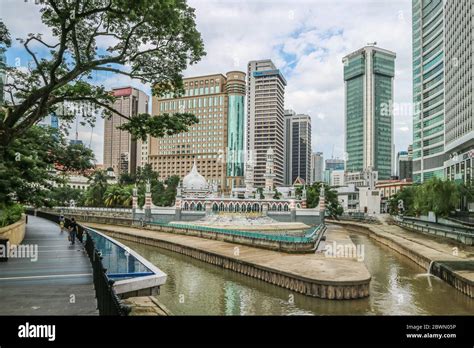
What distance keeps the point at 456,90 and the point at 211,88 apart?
3204 inches

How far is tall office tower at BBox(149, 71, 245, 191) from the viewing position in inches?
5497

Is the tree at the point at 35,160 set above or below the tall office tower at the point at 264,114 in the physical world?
below

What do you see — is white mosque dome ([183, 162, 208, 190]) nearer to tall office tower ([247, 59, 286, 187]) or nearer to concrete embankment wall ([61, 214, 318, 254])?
concrete embankment wall ([61, 214, 318, 254])

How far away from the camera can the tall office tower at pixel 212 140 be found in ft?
458

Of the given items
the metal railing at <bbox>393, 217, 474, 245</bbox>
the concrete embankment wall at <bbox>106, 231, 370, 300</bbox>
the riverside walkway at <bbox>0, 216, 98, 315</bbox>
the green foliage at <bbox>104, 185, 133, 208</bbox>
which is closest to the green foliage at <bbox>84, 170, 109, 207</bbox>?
the green foliage at <bbox>104, 185, 133, 208</bbox>

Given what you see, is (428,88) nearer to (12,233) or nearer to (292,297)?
(292,297)

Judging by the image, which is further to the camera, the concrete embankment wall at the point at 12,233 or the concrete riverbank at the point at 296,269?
the concrete embankment wall at the point at 12,233

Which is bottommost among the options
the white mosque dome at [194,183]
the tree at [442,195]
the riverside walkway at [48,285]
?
the riverside walkway at [48,285]

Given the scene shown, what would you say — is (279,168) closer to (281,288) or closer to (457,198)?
(457,198)

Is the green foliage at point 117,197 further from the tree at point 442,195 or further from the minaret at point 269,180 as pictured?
the tree at point 442,195

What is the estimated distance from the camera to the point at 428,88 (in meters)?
100

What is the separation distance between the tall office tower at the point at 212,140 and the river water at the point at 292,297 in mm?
113640

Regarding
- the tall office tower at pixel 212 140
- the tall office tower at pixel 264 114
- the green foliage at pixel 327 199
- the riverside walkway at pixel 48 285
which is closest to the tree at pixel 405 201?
the green foliage at pixel 327 199

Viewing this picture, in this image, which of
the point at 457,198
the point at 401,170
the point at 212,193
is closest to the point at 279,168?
the point at 401,170
